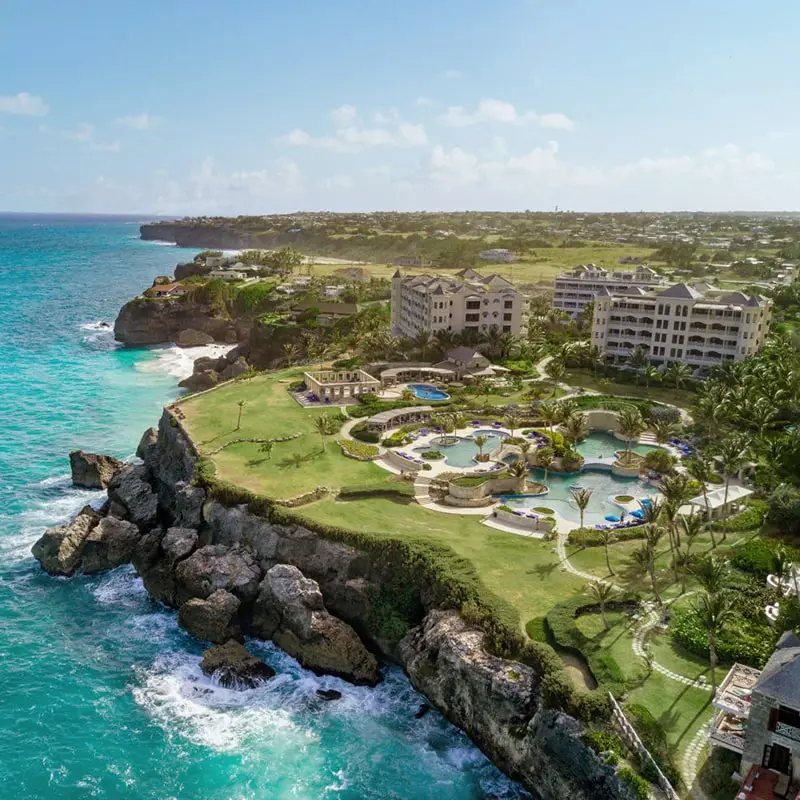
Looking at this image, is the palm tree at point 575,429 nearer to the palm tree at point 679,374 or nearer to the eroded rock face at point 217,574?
the palm tree at point 679,374

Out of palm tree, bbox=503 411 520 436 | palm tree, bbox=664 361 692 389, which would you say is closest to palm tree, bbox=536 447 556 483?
palm tree, bbox=503 411 520 436

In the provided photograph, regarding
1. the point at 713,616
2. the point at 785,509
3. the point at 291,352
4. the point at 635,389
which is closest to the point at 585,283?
the point at 635,389

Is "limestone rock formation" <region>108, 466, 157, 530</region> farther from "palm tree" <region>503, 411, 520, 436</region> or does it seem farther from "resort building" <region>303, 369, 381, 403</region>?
"palm tree" <region>503, 411, 520, 436</region>

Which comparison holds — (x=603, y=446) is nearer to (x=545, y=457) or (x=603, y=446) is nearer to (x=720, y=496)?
(x=545, y=457)

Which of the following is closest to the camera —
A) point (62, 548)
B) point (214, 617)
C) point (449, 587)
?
point (449, 587)

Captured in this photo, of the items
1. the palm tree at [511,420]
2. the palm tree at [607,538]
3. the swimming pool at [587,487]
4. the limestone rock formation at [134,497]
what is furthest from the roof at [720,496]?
the limestone rock formation at [134,497]

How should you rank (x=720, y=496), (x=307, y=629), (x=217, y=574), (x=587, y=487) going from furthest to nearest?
1. (x=587, y=487)
2. (x=720, y=496)
3. (x=217, y=574)
4. (x=307, y=629)

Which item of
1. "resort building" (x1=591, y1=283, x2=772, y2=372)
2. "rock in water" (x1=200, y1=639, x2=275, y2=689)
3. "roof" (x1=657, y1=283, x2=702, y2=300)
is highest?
"roof" (x1=657, y1=283, x2=702, y2=300)
